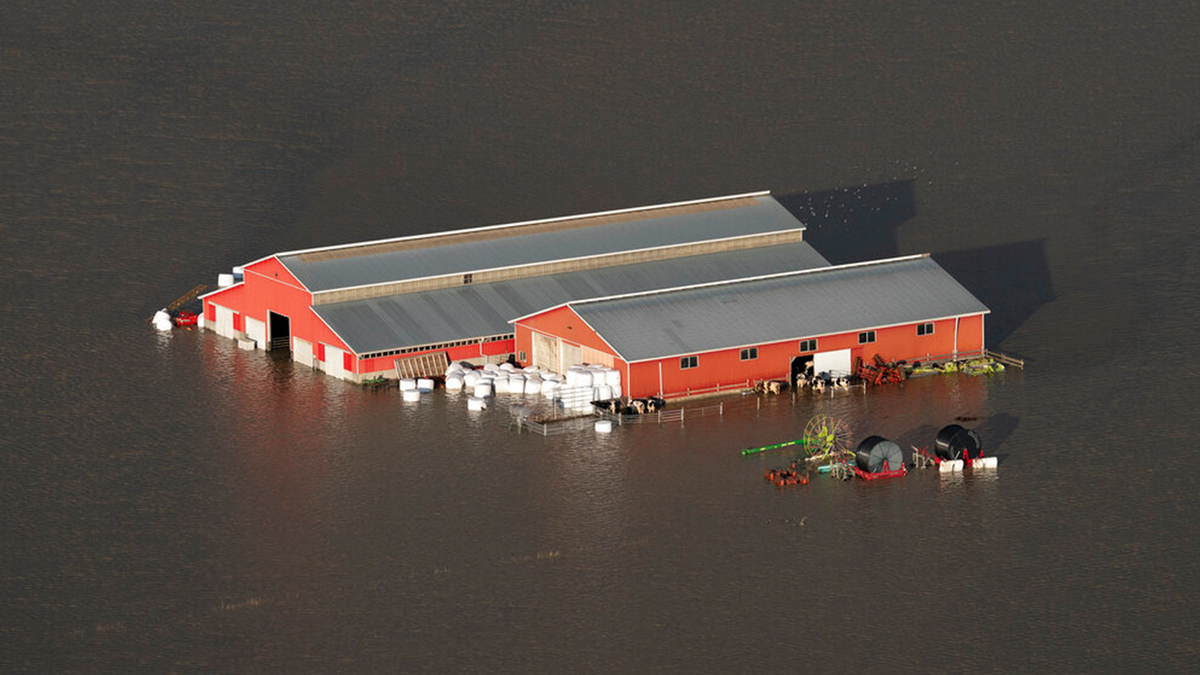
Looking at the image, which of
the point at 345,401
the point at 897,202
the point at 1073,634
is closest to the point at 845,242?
the point at 897,202

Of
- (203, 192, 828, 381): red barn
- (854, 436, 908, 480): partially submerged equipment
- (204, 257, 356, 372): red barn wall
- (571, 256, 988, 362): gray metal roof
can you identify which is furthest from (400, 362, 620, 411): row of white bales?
(854, 436, 908, 480): partially submerged equipment

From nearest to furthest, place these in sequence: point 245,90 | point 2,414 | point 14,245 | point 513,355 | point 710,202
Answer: point 2,414 → point 513,355 → point 710,202 → point 14,245 → point 245,90

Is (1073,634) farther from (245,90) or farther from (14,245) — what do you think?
(245,90)

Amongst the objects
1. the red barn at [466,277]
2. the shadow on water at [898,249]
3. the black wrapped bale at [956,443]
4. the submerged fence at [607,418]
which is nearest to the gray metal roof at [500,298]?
the red barn at [466,277]

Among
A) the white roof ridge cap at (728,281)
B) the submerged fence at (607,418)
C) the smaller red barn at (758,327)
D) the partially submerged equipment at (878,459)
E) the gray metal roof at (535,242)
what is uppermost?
the gray metal roof at (535,242)

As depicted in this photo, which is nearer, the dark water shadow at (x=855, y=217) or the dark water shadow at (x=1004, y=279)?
the dark water shadow at (x=1004, y=279)

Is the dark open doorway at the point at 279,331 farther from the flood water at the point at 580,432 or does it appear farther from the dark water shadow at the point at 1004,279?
the dark water shadow at the point at 1004,279

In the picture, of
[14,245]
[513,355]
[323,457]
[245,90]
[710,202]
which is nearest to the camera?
[323,457]

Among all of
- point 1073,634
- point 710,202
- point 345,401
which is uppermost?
point 710,202
